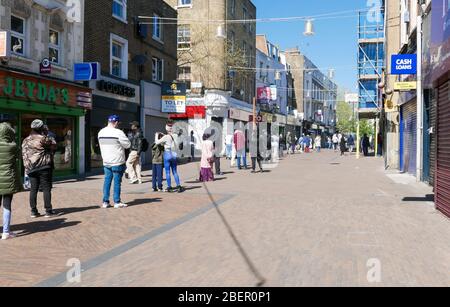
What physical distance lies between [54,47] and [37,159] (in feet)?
29.9

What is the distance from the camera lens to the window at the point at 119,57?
2043 centimetres

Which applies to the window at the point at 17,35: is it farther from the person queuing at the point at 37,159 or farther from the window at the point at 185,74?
the window at the point at 185,74

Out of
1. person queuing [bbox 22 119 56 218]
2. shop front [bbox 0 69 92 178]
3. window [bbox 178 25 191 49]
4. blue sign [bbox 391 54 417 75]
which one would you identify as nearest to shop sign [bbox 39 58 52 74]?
shop front [bbox 0 69 92 178]

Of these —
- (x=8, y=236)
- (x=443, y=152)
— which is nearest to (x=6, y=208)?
(x=8, y=236)

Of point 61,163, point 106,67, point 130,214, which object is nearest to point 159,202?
point 130,214

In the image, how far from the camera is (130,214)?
28.3 feet

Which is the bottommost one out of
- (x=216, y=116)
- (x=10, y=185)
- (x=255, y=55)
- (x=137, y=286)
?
(x=137, y=286)

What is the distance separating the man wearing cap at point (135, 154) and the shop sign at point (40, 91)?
119 inches

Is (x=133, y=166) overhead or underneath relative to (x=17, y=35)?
underneath

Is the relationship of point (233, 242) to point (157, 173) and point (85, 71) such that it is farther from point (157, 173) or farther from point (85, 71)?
point (85, 71)

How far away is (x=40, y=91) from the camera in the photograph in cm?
1453

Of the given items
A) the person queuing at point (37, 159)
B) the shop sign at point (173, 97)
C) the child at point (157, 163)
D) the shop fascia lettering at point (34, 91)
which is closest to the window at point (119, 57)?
the shop sign at point (173, 97)

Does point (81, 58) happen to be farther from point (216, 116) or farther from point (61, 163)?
point (216, 116)

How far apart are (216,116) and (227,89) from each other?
7.77 ft
